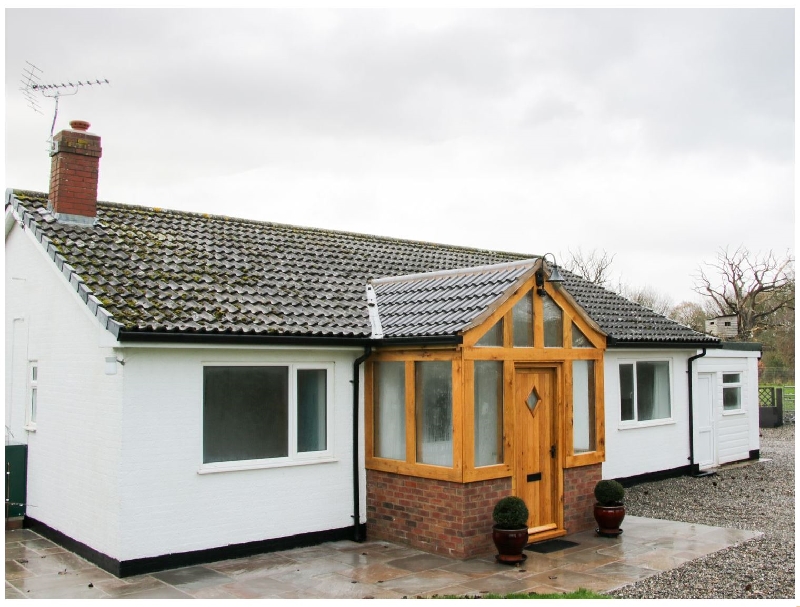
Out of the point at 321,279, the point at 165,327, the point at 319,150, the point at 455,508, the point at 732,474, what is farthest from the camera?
the point at 319,150

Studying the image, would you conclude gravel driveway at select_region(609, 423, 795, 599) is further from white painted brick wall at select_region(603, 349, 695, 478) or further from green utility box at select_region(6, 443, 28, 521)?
green utility box at select_region(6, 443, 28, 521)

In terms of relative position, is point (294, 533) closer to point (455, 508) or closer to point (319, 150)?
point (455, 508)

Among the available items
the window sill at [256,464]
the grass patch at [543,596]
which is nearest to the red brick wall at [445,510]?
the window sill at [256,464]

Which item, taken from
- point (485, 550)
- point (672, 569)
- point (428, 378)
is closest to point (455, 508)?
point (485, 550)

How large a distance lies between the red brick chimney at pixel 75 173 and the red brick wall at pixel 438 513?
20.3ft

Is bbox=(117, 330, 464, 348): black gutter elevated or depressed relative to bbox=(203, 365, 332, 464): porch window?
elevated

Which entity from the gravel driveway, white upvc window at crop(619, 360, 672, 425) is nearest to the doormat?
the gravel driveway

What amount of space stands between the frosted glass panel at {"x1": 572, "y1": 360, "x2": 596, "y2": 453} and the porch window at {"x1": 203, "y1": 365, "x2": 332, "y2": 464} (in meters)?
3.75

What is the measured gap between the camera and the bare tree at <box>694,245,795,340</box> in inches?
1635

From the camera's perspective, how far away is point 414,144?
57.7 feet

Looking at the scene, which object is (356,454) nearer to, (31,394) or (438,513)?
(438,513)

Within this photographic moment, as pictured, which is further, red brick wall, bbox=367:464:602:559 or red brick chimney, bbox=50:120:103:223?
red brick chimney, bbox=50:120:103:223

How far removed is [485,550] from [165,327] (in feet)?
16.3

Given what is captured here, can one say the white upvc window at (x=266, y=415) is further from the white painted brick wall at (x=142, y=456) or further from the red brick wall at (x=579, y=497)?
the red brick wall at (x=579, y=497)
